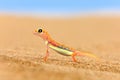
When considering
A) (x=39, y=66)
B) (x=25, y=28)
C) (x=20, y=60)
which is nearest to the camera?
(x=39, y=66)

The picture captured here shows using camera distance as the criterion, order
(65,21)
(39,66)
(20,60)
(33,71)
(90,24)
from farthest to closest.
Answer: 1. (65,21)
2. (90,24)
3. (20,60)
4. (39,66)
5. (33,71)

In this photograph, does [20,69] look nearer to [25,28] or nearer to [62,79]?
[62,79]

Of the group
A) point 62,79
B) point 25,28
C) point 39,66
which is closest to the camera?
point 62,79

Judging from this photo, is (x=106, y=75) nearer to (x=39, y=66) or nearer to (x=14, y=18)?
(x=39, y=66)

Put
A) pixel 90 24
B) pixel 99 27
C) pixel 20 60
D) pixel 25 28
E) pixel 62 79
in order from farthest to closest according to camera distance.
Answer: pixel 90 24 → pixel 99 27 → pixel 25 28 → pixel 20 60 → pixel 62 79

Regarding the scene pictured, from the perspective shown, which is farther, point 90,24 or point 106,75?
point 90,24

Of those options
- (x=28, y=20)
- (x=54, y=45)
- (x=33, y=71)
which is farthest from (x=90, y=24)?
(x=33, y=71)

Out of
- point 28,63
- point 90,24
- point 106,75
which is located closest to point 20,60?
point 28,63

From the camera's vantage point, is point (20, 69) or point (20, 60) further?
point (20, 60)
